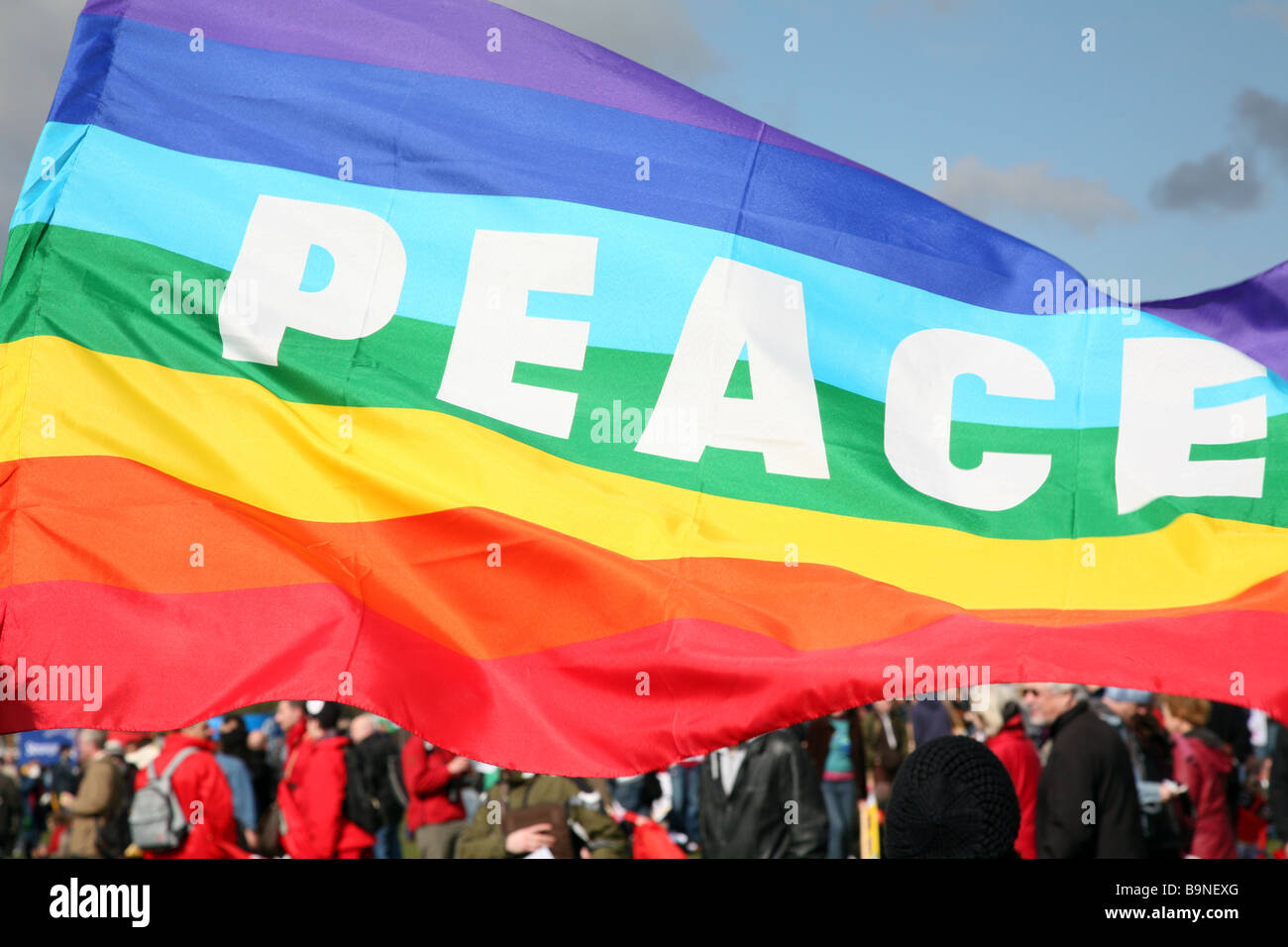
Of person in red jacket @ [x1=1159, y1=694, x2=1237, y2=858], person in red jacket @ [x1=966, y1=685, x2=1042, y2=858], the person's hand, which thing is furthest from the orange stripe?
person in red jacket @ [x1=1159, y1=694, x2=1237, y2=858]

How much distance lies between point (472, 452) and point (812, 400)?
1.13m

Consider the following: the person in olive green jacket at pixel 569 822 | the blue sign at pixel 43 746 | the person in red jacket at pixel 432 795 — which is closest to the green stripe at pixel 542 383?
the person in olive green jacket at pixel 569 822

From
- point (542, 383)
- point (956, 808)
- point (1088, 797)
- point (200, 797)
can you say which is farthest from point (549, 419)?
point (200, 797)

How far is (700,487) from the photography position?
4242 mm

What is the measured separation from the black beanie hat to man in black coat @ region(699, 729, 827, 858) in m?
4.91

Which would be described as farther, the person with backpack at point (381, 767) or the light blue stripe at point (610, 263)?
the person with backpack at point (381, 767)

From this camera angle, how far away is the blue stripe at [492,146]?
445 centimetres

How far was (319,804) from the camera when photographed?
8.78 m

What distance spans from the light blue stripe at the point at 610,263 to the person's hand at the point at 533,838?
324 cm

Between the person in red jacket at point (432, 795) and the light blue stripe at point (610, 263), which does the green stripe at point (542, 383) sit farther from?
the person in red jacket at point (432, 795)

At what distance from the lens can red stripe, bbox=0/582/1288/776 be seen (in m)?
3.73

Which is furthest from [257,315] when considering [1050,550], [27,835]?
[27,835]

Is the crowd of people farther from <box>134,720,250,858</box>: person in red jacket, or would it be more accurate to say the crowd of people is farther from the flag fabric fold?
the flag fabric fold
